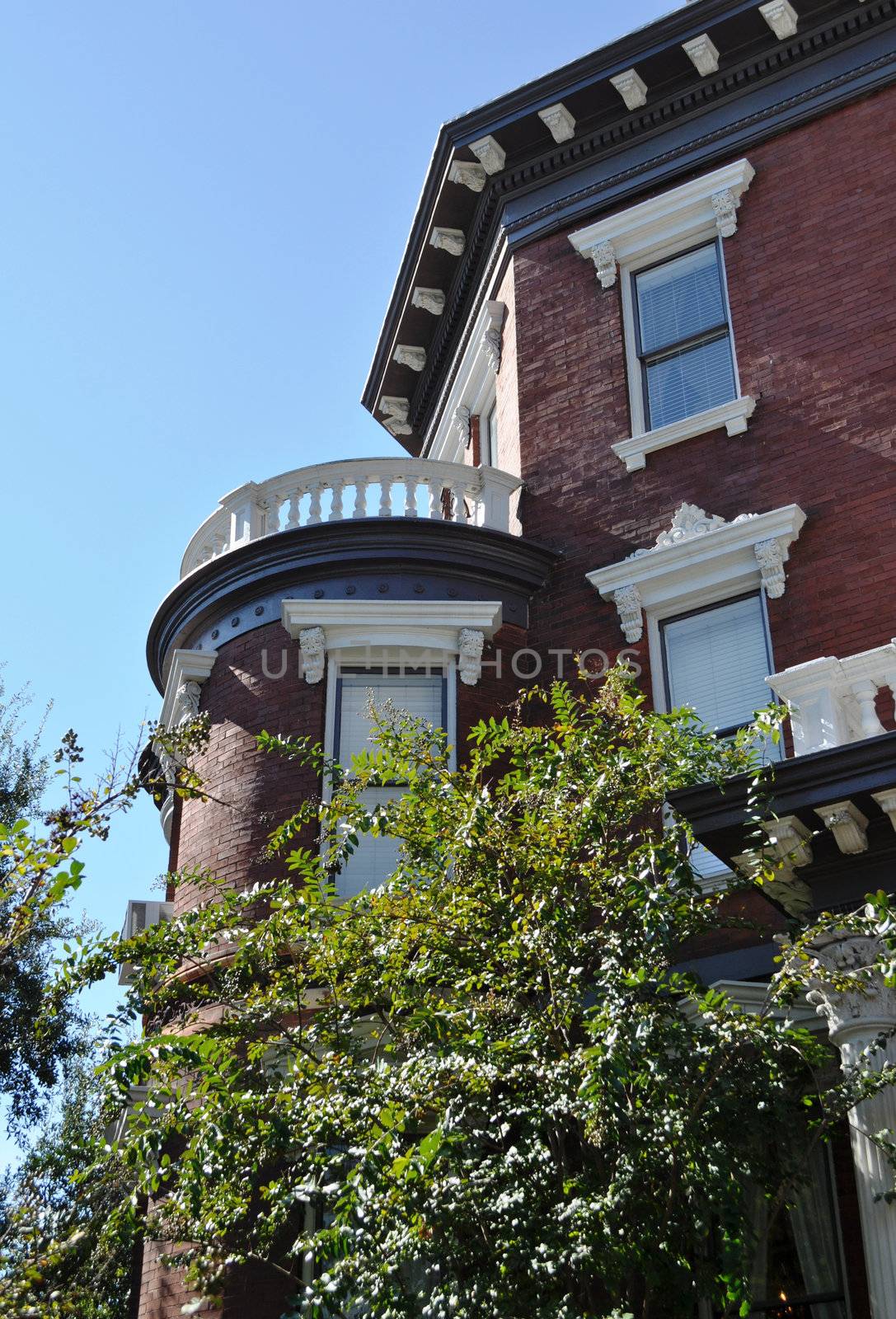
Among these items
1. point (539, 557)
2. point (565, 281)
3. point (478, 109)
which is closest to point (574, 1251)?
point (539, 557)

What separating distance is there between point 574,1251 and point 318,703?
713cm

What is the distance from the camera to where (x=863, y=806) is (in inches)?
364

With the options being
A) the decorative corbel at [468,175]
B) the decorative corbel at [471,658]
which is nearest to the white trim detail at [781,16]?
the decorative corbel at [468,175]

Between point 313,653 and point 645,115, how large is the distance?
6725 mm

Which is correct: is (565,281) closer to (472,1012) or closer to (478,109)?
(478,109)

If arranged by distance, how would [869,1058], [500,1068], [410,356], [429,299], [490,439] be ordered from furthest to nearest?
[410,356] < [429,299] < [490,439] < [869,1058] < [500,1068]

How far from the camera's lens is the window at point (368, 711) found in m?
13.0

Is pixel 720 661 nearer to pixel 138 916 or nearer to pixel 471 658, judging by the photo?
pixel 471 658

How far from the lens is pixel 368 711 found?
511 inches

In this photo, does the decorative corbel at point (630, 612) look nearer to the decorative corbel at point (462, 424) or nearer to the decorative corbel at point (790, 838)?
the decorative corbel at point (790, 838)

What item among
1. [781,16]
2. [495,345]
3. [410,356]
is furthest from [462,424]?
[781,16]

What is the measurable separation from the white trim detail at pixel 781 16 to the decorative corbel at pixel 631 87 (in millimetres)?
1334

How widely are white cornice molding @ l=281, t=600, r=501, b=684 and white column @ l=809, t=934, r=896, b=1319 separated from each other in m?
5.51

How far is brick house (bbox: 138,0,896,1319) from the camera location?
12.9 meters
